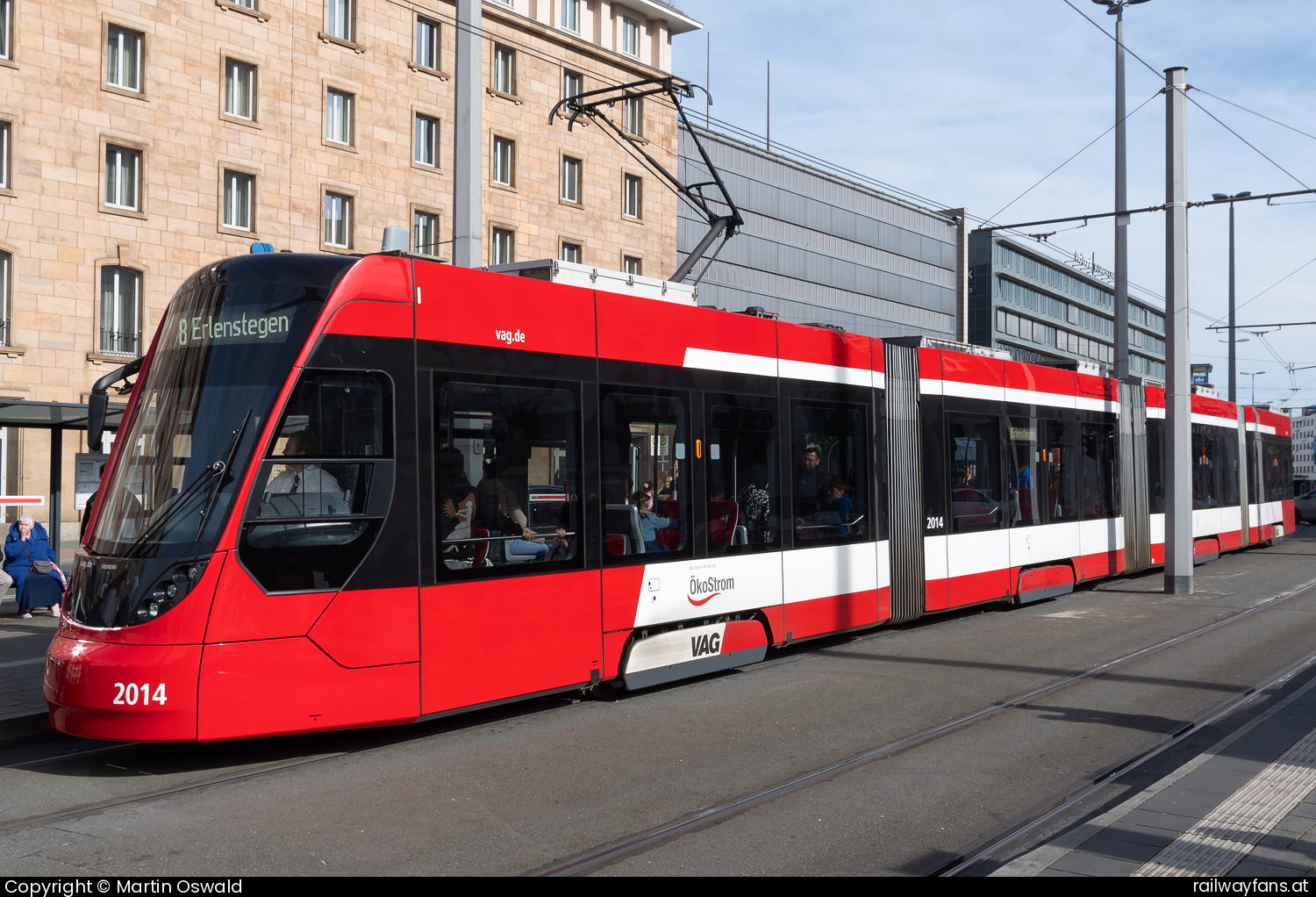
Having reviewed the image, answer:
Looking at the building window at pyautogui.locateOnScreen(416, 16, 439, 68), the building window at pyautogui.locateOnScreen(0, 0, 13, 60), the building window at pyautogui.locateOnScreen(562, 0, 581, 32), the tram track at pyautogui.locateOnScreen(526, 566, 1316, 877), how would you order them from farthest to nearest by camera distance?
the building window at pyautogui.locateOnScreen(562, 0, 581, 32)
the building window at pyautogui.locateOnScreen(416, 16, 439, 68)
the building window at pyautogui.locateOnScreen(0, 0, 13, 60)
the tram track at pyautogui.locateOnScreen(526, 566, 1316, 877)

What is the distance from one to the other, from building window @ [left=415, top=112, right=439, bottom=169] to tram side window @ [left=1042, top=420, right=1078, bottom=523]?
23.7 m

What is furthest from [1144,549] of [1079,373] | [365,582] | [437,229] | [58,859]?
[437,229]

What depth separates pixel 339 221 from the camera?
32312mm

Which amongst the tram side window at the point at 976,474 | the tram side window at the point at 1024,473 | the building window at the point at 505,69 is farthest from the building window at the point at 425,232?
the tram side window at the point at 976,474

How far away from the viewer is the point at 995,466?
13789 mm

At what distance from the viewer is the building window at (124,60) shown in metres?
27.7

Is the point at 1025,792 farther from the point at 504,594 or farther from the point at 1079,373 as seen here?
the point at 1079,373

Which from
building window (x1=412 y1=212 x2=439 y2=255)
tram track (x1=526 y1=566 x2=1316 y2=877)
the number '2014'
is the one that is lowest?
tram track (x1=526 y1=566 x2=1316 y2=877)

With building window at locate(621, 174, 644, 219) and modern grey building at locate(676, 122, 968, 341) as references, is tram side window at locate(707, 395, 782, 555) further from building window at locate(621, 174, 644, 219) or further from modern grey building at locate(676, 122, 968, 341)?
building window at locate(621, 174, 644, 219)

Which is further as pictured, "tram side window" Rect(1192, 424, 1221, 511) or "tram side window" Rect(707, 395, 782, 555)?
"tram side window" Rect(1192, 424, 1221, 511)

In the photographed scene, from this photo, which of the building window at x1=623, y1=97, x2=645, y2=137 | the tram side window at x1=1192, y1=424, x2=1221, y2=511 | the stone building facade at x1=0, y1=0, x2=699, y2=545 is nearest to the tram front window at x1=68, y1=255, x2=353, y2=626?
the tram side window at x1=1192, y1=424, x2=1221, y2=511

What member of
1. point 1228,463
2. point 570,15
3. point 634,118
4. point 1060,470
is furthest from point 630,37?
point 1060,470

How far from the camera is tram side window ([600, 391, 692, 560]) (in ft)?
27.9

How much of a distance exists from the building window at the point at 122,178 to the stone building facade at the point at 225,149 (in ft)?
0.15
